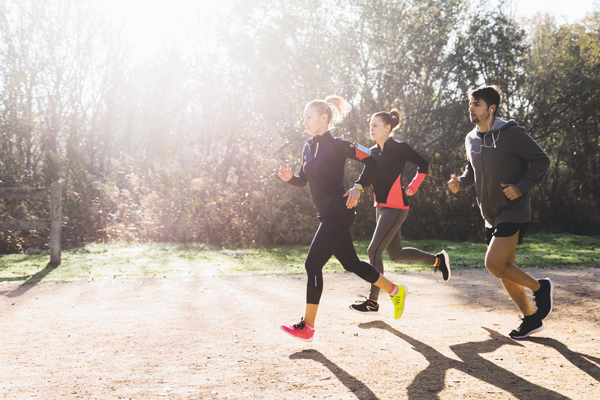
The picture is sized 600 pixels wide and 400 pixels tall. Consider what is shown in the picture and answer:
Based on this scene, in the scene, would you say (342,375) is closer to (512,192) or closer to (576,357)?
(576,357)

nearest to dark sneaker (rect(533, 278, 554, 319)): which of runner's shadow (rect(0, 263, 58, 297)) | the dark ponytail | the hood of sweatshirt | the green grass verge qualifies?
the hood of sweatshirt

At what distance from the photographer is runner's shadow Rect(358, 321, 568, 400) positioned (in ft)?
9.86

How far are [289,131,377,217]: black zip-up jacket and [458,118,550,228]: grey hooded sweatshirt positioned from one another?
0.98 m

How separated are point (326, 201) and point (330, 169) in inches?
11.1

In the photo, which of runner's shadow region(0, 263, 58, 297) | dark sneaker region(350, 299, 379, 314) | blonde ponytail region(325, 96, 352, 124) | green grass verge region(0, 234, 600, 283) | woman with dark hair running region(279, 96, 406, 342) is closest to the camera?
woman with dark hair running region(279, 96, 406, 342)

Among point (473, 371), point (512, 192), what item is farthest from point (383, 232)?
point (473, 371)

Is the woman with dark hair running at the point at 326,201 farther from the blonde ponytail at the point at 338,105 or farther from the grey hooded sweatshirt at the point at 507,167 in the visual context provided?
the grey hooded sweatshirt at the point at 507,167

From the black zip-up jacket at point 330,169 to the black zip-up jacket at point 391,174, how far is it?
2.95 ft

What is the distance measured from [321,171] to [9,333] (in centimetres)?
326

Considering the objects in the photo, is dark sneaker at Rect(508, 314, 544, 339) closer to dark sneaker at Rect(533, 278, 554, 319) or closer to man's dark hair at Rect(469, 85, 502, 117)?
dark sneaker at Rect(533, 278, 554, 319)

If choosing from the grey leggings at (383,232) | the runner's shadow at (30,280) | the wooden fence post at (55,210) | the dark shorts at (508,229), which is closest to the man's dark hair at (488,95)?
the dark shorts at (508,229)

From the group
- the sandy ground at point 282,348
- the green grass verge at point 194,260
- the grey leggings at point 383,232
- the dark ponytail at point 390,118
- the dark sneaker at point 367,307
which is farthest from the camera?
the green grass verge at point 194,260

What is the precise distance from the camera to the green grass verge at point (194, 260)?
8672mm

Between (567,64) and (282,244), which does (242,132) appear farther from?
(567,64)
